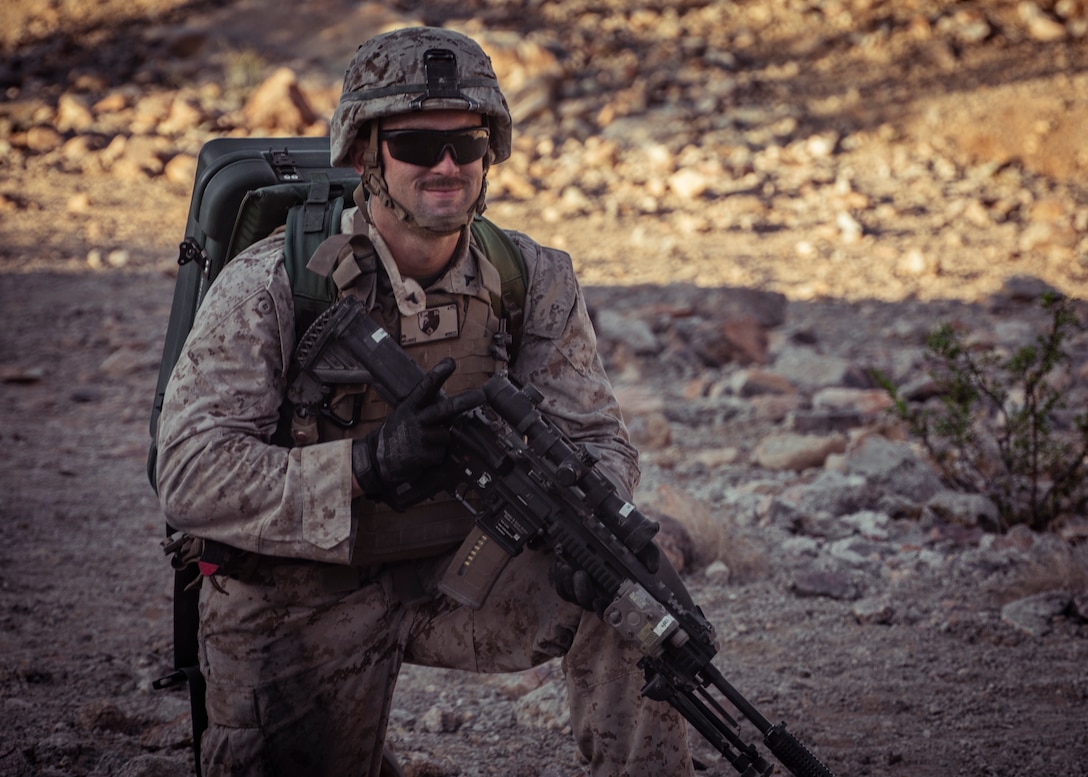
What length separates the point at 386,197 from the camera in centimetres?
262

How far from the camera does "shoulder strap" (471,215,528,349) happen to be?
2739mm

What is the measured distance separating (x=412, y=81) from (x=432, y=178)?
23cm

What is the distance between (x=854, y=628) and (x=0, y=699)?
9.07ft

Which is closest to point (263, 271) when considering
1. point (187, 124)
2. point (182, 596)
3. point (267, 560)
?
point (267, 560)

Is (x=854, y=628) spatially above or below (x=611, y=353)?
below

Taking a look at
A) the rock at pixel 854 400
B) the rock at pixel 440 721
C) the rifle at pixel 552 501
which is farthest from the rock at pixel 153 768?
the rock at pixel 854 400

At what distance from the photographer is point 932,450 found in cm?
483

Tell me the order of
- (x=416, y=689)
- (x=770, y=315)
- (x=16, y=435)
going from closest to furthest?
1. (x=416, y=689)
2. (x=16, y=435)
3. (x=770, y=315)

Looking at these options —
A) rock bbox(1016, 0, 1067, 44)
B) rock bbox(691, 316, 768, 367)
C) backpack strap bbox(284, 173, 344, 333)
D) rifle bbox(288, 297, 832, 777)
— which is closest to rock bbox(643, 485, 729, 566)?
rifle bbox(288, 297, 832, 777)

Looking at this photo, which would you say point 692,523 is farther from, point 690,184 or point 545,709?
point 690,184

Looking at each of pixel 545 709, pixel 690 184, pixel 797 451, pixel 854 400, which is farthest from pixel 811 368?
pixel 690 184

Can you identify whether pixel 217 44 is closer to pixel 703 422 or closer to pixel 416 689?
pixel 703 422

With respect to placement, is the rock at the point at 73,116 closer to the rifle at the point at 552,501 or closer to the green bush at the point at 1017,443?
the green bush at the point at 1017,443

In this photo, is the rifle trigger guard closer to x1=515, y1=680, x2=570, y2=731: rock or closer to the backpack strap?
the backpack strap
